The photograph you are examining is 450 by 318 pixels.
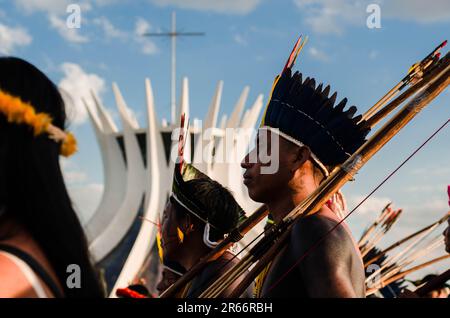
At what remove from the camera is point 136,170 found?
116 ft

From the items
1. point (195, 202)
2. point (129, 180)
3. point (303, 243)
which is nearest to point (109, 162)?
point (129, 180)

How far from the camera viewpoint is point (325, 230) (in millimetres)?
2975

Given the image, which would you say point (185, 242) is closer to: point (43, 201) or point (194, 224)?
point (194, 224)

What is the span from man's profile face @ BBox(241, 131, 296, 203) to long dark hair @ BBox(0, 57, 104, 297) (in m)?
1.46

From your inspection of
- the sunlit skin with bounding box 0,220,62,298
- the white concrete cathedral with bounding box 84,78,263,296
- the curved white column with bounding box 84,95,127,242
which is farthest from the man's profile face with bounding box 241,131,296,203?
the curved white column with bounding box 84,95,127,242

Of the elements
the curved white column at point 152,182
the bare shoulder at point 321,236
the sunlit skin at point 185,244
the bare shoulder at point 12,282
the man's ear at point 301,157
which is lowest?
the bare shoulder at point 12,282

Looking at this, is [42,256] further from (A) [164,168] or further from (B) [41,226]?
(A) [164,168]

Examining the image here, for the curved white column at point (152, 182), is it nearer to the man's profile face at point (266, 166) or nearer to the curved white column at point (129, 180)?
the curved white column at point (129, 180)

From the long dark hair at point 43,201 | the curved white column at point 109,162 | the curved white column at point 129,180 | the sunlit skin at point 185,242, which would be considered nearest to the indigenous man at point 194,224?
the sunlit skin at point 185,242

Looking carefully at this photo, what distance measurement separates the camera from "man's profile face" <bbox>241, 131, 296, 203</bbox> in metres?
3.46

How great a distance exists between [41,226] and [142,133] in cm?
3463

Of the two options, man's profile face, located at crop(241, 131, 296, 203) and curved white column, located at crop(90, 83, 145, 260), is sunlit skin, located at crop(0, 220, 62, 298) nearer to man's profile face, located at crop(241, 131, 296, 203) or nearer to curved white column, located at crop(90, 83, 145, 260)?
man's profile face, located at crop(241, 131, 296, 203)

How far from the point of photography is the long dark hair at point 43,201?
6.77 ft

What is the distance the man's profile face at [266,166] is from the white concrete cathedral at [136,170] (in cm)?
2766
